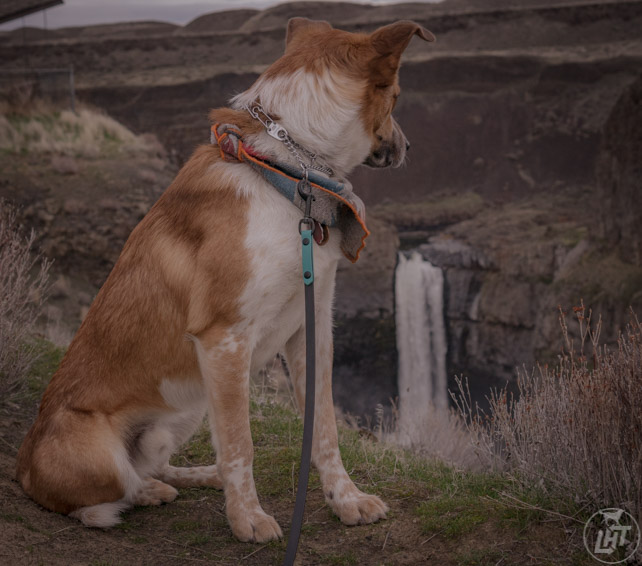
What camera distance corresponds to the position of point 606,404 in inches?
113

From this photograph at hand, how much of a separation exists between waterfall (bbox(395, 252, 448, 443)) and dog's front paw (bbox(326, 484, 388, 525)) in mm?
28400

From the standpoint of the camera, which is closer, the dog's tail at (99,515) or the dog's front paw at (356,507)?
the dog's tail at (99,515)

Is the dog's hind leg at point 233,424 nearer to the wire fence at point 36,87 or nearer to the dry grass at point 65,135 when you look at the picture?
the dry grass at point 65,135

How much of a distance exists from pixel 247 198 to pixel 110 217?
814 inches

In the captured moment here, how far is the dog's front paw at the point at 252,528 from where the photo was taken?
302cm

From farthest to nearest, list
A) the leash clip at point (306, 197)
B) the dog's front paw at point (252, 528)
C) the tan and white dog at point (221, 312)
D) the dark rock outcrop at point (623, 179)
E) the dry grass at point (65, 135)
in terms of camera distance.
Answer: the dark rock outcrop at point (623, 179)
the dry grass at point (65, 135)
the dog's front paw at point (252, 528)
the tan and white dog at point (221, 312)
the leash clip at point (306, 197)

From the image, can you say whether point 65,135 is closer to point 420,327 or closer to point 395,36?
point 420,327

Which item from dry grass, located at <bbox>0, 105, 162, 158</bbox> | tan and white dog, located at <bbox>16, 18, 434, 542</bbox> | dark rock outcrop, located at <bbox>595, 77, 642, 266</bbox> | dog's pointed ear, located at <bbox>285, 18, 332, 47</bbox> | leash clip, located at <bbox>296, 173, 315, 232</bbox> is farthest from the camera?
dark rock outcrop, located at <bbox>595, 77, 642, 266</bbox>

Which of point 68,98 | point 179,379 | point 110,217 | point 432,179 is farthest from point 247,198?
point 432,179

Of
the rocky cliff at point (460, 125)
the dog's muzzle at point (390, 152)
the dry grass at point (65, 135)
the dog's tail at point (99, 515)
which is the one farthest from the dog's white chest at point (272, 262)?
the rocky cliff at point (460, 125)

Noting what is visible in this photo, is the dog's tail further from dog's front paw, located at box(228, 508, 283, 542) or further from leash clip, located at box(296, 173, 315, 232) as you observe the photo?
leash clip, located at box(296, 173, 315, 232)

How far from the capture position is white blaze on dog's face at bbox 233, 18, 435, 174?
2.94 meters

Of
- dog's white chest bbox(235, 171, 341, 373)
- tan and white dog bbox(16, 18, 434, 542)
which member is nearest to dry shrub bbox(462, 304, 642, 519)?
tan and white dog bbox(16, 18, 434, 542)

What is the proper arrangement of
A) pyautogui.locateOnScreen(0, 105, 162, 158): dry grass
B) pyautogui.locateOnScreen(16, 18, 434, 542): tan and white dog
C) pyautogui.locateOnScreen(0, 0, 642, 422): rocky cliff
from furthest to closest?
1. pyautogui.locateOnScreen(0, 0, 642, 422): rocky cliff
2. pyautogui.locateOnScreen(0, 105, 162, 158): dry grass
3. pyautogui.locateOnScreen(16, 18, 434, 542): tan and white dog
